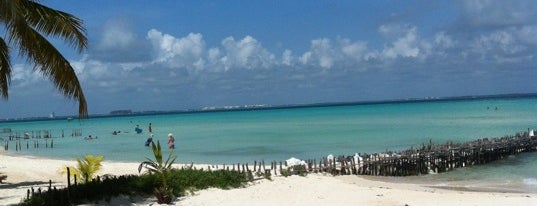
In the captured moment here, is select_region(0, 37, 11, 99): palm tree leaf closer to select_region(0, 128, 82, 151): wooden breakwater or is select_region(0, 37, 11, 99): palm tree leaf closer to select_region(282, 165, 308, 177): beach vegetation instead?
select_region(282, 165, 308, 177): beach vegetation

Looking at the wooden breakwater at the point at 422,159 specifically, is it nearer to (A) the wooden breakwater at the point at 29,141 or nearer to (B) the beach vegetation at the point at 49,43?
(B) the beach vegetation at the point at 49,43

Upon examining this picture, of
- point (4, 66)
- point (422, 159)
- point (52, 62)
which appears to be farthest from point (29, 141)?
point (52, 62)

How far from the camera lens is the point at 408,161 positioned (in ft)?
84.4

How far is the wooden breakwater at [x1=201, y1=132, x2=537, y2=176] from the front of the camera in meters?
22.6

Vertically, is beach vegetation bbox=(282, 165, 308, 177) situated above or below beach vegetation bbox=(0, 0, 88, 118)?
below

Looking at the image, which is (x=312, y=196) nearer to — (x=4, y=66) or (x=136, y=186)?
(x=136, y=186)

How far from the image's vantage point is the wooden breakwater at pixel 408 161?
74.1 feet

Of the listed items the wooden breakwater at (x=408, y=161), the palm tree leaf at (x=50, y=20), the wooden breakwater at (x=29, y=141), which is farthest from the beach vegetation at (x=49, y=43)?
the wooden breakwater at (x=29, y=141)

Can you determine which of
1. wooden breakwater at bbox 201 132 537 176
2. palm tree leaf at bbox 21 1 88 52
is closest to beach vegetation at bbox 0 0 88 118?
palm tree leaf at bbox 21 1 88 52

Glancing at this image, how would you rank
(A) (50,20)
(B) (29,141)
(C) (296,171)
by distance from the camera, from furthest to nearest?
(B) (29,141) < (C) (296,171) < (A) (50,20)

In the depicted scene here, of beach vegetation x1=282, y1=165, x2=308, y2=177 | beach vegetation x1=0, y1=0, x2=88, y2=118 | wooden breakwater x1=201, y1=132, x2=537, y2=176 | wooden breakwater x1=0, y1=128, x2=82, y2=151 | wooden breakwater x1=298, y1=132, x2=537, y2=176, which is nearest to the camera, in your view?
beach vegetation x1=0, y1=0, x2=88, y2=118

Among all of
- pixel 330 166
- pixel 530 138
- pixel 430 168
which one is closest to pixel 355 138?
pixel 530 138

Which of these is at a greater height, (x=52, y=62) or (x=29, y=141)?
(x=52, y=62)

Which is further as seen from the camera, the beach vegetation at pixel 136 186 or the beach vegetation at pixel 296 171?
the beach vegetation at pixel 296 171
